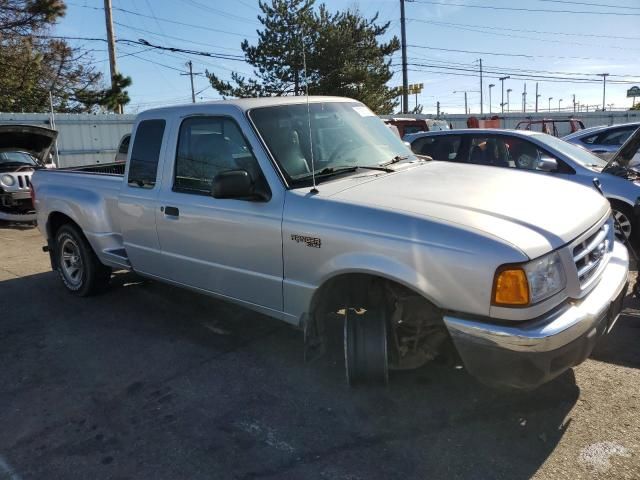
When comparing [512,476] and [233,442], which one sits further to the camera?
[233,442]

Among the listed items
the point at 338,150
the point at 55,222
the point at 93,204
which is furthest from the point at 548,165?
the point at 55,222

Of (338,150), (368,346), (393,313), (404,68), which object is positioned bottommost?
(368,346)

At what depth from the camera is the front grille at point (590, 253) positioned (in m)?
2.92

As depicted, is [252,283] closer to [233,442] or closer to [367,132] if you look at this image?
[233,442]

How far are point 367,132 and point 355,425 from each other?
229cm

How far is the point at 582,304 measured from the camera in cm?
284

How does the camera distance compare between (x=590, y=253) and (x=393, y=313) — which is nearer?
(x=590, y=253)

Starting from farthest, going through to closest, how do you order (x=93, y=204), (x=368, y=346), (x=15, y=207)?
1. (x=15, y=207)
2. (x=93, y=204)
3. (x=368, y=346)

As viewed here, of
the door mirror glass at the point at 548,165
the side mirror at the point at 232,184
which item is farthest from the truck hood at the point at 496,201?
the door mirror glass at the point at 548,165

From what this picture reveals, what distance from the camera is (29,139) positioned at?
11.0 meters

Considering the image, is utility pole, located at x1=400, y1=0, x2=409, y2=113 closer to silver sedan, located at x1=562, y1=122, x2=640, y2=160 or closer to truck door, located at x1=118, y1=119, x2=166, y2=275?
silver sedan, located at x1=562, y1=122, x2=640, y2=160

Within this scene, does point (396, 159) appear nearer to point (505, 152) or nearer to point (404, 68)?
point (505, 152)

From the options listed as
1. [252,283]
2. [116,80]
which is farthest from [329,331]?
[116,80]

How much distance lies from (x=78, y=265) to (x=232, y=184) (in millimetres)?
3242
